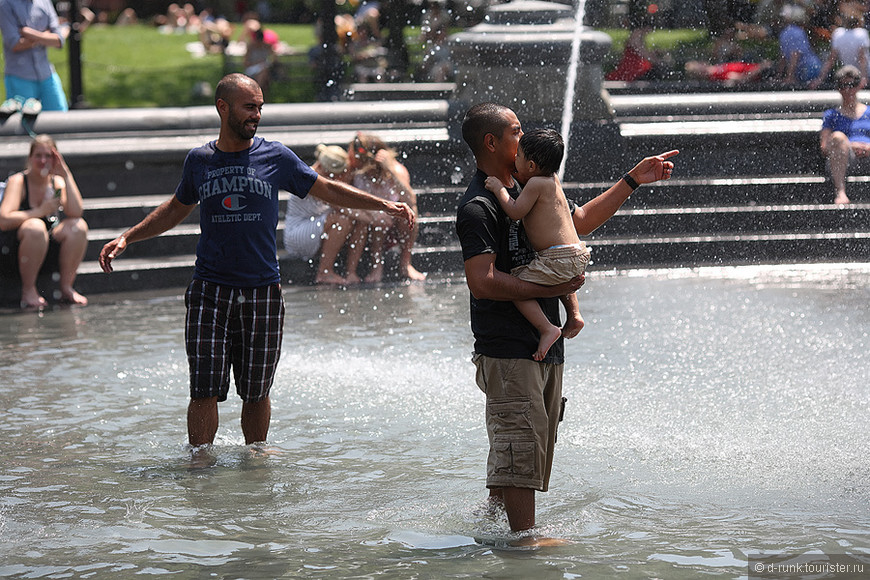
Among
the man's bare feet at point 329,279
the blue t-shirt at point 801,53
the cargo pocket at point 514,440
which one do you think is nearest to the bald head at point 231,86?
the cargo pocket at point 514,440

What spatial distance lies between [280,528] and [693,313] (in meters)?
4.72

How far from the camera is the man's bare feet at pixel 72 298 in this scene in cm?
955

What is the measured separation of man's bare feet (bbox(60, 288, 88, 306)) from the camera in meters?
9.55

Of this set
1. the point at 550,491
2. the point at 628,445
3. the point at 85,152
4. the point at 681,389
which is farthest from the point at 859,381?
the point at 85,152

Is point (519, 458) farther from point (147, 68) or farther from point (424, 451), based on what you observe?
point (147, 68)

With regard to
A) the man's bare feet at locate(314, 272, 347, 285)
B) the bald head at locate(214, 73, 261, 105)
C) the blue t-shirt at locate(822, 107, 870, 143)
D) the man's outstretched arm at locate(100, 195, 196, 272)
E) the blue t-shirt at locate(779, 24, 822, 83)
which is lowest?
the man's bare feet at locate(314, 272, 347, 285)

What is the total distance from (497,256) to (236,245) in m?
1.55

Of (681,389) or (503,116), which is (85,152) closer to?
(681,389)

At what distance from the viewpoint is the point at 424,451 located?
576cm

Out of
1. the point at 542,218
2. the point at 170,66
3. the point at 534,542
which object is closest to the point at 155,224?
the point at 542,218

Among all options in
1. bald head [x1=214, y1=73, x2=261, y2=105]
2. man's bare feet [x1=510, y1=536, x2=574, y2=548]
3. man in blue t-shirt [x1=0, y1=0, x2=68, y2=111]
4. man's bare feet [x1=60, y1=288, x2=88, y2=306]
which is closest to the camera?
man's bare feet [x1=510, y1=536, x2=574, y2=548]

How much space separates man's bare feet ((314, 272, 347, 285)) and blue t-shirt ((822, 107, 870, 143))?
4.76m

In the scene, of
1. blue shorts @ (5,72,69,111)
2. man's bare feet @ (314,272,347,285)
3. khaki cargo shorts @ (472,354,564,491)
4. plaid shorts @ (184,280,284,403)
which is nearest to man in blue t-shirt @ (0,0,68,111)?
blue shorts @ (5,72,69,111)

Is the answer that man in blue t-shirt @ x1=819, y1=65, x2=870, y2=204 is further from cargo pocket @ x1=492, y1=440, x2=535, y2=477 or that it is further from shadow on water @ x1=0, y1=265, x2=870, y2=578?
cargo pocket @ x1=492, y1=440, x2=535, y2=477
